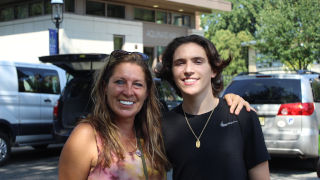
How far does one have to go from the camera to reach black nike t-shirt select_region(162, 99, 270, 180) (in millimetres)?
2521

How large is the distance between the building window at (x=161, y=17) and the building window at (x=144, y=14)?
0.42 meters

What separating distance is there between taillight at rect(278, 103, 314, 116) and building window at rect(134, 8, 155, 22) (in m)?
17.8

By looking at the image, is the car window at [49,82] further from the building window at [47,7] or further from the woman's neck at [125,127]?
the building window at [47,7]

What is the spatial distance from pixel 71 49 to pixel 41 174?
13151 mm

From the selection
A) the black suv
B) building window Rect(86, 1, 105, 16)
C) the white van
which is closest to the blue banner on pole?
the white van

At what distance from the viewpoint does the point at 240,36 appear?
175ft

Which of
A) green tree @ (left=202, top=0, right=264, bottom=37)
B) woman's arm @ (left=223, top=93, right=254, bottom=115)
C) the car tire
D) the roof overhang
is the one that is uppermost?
green tree @ (left=202, top=0, right=264, bottom=37)

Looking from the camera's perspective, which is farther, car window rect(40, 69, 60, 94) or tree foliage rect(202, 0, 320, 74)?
tree foliage rect(202, 0, 320, 74)

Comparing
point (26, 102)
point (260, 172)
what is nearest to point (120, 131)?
point (260, 172)

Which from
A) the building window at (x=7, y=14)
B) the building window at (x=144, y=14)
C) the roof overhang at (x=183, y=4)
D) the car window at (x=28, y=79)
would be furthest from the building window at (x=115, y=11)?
the car window at (x=28, y=79)

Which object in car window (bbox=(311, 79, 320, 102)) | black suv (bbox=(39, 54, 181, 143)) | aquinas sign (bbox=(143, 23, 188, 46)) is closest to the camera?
car window (bbox=(311, 79, 320, 102))

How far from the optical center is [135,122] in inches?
114

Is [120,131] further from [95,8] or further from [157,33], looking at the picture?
[157,33]

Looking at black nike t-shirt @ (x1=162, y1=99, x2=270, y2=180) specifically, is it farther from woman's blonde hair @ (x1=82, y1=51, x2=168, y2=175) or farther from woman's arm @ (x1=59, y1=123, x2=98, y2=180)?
woman's arm @ (x1=59, y1=123, x2=98, y2=180)
